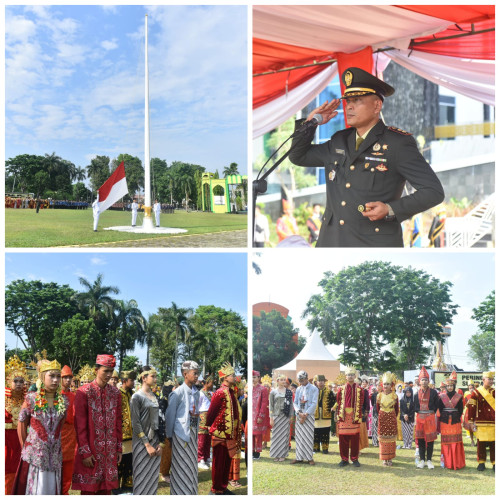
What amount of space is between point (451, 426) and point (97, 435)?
307 cm

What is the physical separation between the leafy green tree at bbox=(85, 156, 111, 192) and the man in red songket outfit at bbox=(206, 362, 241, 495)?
2.02 meters

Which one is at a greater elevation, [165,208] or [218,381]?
[165,208]

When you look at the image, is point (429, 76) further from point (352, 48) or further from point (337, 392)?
point (337, 392)

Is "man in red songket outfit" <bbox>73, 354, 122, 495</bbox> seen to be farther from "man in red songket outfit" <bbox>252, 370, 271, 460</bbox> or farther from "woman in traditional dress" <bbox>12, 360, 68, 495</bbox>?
"man in red songket outfit" <bbox>252, 370, 271, 460</bbox>

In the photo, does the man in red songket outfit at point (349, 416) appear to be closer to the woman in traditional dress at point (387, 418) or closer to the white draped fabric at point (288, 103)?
the woman in traditional dress at point (387, 418)

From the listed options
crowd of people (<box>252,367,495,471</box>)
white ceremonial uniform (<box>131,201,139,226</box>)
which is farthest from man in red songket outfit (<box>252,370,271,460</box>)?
white ceremonial uniform (<box>131,201,139,226</box>)

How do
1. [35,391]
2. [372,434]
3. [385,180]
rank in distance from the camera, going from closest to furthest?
[35,391] < [385,180] < [372,434]

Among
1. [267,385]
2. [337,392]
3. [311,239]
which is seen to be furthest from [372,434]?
[311,239]

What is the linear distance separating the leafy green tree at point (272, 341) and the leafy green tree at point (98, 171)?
5.75ft

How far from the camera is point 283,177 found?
1022cm

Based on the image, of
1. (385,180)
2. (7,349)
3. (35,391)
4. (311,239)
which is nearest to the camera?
(35,391)

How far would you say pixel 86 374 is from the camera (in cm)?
557

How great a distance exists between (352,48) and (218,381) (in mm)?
2956

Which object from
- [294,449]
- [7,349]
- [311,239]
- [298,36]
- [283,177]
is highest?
[298,36]
